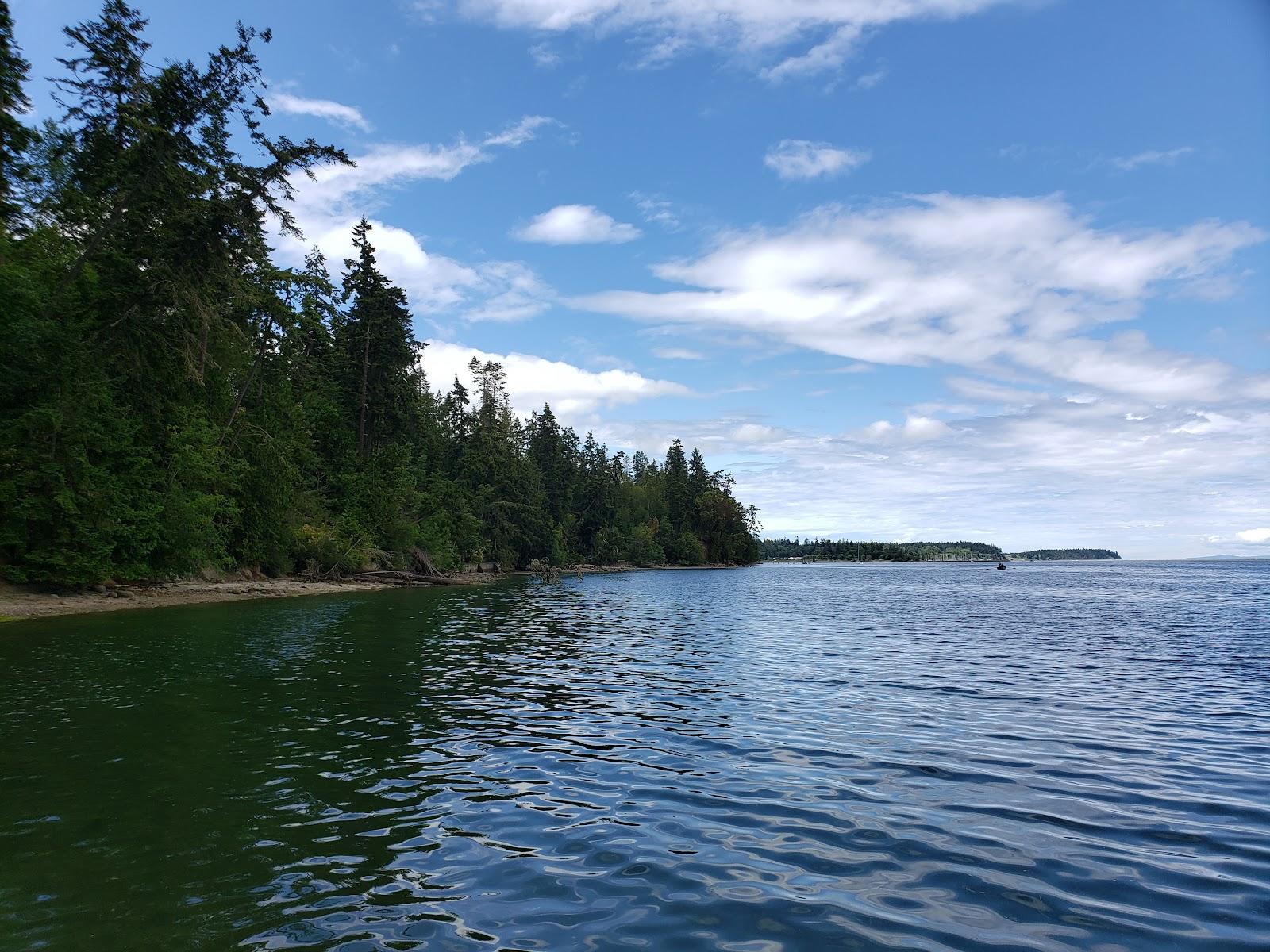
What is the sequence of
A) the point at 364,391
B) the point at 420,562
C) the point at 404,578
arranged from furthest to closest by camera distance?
the point at 420,562
the point at 364,391
the point at 404,578

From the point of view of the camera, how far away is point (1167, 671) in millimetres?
19922

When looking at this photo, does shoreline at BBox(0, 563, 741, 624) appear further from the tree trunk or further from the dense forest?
the tree trunk

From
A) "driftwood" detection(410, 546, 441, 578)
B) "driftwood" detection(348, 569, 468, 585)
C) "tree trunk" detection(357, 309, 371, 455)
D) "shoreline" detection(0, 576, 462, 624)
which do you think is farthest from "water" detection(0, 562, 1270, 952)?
"driftwood" detection(410, 546, 441, 578)

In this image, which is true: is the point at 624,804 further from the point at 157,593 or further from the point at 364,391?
the point at 364,391

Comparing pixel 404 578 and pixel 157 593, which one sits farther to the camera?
pixel 404 578

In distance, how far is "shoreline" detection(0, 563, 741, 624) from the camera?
96.3ft

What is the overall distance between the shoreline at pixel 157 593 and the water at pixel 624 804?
10789mm

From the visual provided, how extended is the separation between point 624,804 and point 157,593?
128ft

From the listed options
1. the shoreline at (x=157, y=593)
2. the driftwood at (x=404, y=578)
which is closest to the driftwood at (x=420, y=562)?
the driftwood at (x=404, y=578)

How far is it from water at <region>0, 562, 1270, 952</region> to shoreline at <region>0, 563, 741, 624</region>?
10.8 m

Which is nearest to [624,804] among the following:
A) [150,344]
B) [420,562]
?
[150,344]

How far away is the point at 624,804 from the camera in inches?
348

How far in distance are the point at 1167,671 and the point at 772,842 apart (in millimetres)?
18820

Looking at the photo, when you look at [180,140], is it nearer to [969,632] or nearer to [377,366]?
[377,366]
